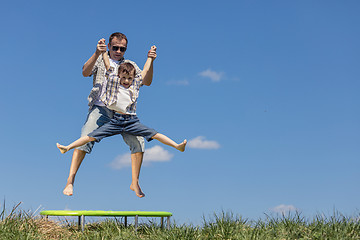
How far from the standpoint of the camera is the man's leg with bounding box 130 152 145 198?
316 inches

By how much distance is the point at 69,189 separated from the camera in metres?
7.68

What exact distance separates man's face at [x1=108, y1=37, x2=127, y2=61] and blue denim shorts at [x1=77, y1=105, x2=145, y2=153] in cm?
101

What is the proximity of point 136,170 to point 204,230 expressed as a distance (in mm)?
2109

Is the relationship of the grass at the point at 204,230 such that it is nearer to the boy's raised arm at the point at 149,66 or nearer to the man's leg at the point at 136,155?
the man's leg at the point at 136,155

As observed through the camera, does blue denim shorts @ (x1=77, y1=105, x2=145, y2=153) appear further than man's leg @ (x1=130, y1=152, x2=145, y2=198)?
No

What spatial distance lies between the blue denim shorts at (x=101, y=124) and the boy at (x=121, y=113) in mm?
366

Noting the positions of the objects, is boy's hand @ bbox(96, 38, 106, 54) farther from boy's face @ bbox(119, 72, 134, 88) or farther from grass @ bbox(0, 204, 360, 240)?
grass @ bbox(0, 204, 360, 240)

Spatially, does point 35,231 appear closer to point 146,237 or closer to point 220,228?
point 146,237

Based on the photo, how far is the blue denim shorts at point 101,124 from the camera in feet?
25.9

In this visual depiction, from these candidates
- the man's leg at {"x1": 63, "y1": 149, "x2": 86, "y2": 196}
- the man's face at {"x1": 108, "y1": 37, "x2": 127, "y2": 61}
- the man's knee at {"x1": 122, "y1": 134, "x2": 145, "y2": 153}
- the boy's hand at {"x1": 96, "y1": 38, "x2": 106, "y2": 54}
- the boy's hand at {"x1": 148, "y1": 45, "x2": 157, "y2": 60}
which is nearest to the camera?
the boy's hand at {"x1": 96, "y1": 38, "x2": 106, "y2": 54}

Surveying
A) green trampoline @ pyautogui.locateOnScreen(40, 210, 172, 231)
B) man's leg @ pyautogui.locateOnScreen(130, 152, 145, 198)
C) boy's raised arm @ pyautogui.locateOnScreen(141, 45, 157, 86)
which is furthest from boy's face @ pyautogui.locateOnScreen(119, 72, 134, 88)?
green trampoline @ pyautogui.locateOnScreen(40, 210, 172, 231)

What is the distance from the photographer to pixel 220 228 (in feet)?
20.8

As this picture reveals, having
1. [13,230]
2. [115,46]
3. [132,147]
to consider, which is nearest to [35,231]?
[13,230]

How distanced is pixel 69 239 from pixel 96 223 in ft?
3.31
